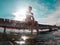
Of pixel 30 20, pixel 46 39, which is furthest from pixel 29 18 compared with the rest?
pixel 46 39

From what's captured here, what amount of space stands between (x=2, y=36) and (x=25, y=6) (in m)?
0.65

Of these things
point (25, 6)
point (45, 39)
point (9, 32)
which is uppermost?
point (25, 6)

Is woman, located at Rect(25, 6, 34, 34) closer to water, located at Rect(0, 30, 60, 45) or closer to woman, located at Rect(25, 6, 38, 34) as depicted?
woman, located at Rect(25, 6, 38, 34)

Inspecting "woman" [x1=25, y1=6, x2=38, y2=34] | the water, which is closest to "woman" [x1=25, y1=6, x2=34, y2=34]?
"woman" [x1=25, y1=6, x2=38, y2=34]

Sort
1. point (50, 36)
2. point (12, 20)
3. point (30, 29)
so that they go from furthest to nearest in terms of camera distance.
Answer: point (50, 36), point (30, 29), point (12, 20)

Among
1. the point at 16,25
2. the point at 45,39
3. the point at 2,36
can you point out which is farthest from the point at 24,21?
the point at 45,39

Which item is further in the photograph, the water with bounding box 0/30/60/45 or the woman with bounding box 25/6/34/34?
the water with bounding box 0/30/60/45

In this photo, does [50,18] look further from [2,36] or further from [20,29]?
[2,36]

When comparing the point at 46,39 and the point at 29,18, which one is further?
the point at 46,39

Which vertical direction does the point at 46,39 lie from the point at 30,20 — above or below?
below

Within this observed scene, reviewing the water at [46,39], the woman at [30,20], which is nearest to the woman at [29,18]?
the woman at [30,20]

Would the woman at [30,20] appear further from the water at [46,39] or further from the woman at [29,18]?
the water at [46,39]

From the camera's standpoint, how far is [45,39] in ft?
7.99

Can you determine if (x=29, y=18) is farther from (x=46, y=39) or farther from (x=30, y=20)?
(x=46, y=39)
